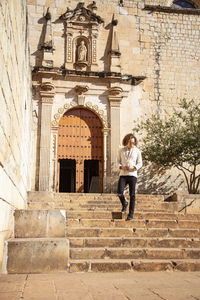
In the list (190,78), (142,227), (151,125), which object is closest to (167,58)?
(190,78)

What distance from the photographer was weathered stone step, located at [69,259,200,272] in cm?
420

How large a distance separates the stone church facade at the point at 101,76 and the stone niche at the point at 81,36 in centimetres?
4

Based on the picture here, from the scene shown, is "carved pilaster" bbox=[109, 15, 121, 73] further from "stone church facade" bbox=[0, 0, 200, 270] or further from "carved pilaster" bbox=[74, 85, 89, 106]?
"carved pilaster" bbox=[74, 85, 89, 106]

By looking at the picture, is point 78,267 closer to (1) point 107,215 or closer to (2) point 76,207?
(1) point 107,215

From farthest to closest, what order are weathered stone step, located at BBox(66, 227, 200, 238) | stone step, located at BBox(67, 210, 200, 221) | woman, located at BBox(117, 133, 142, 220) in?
stone step, located at BBox(67, 210, 200, 221) < woman, located at BBox(117, 133, 142, 220) < weathered stone step, located at BBox(66, 227, 200, 238)

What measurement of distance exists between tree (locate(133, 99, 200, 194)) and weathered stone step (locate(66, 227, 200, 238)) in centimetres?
603

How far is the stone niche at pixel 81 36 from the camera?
13.4 m

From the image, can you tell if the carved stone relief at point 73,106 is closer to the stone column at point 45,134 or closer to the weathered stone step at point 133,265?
the stone column at point 45,134

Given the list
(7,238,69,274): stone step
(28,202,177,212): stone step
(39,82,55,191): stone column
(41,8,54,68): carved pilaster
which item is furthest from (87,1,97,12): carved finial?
(7,238,69,274): stone step

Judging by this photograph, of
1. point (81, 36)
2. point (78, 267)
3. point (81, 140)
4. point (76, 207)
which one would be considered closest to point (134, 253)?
point (78, 267)

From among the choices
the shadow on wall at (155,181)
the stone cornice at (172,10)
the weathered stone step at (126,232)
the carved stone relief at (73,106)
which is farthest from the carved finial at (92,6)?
the weathered stone step at (126,232)

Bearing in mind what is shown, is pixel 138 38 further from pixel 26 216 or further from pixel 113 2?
pixel 26 216

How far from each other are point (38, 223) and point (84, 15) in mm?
11132

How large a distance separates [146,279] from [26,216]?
1.93 m
